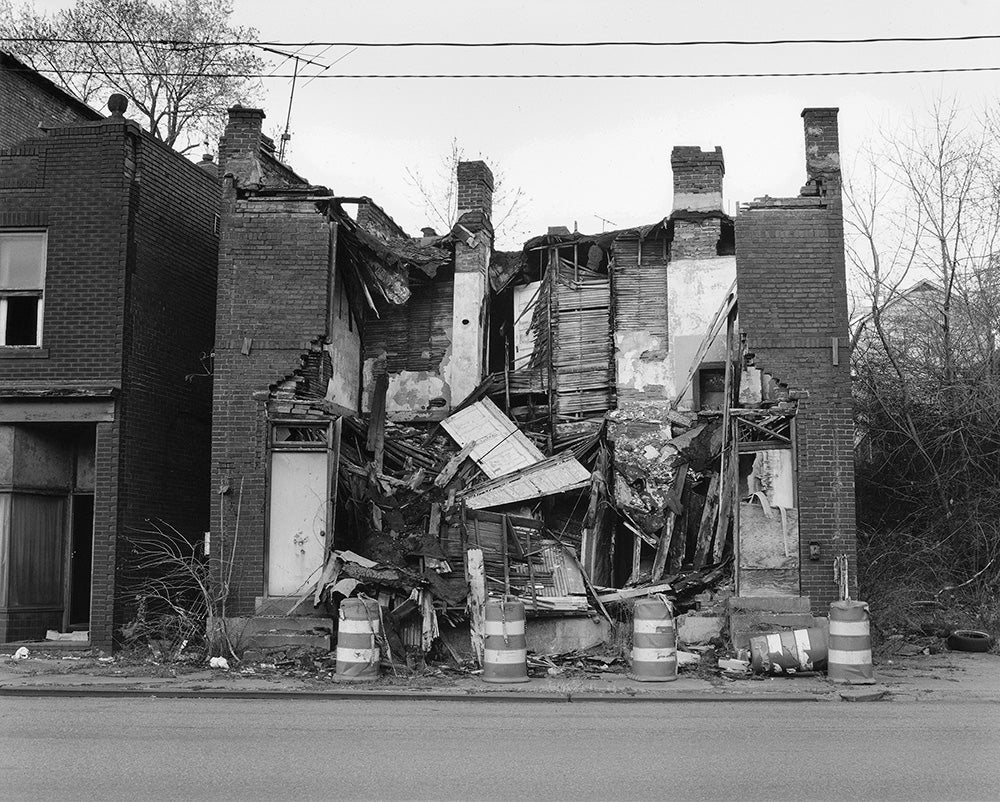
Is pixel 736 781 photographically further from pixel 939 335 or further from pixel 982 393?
pixel 939 335

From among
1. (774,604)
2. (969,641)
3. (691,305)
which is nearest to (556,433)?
(691,305)

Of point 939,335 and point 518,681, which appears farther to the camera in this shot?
point 939,335

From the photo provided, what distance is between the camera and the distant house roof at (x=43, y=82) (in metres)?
19.8

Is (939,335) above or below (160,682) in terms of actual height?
above

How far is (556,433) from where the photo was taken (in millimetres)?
18578

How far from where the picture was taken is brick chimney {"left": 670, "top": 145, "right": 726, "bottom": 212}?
18.8m

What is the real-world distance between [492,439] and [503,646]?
4.91m

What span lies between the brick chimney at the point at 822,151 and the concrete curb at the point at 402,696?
24.4ft

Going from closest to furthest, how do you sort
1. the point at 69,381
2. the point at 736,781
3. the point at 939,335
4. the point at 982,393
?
the point at 736,781, the point at 69,381, the point at 982,393, the point at 939,335

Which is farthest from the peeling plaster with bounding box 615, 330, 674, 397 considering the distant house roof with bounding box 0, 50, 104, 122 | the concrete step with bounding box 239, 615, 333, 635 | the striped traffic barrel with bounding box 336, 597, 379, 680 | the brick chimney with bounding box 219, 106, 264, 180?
the distant house roof with bounding box 0, 50, 104, 122

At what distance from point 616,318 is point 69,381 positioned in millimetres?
8644

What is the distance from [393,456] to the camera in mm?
17844

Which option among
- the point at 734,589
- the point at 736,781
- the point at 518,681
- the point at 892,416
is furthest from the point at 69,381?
the point at 892,416

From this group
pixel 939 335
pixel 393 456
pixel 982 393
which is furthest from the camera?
pixel 939 335
